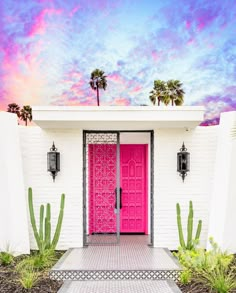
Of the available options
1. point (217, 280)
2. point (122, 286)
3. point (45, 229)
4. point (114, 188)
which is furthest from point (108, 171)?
point (217, 280)

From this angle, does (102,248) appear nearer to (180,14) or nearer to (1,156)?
(1,156)

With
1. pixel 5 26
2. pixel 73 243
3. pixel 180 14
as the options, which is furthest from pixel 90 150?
pixel 180 14

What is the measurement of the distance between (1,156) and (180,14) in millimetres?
13026

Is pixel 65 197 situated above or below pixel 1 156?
below

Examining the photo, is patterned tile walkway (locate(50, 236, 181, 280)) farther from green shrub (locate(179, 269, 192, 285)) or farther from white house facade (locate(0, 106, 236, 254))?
white house facade (locate(0, 106, 236, 254))

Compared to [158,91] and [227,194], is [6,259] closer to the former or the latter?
[227,194]

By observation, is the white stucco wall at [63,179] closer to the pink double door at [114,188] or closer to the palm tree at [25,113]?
the pink double door at [114,188]

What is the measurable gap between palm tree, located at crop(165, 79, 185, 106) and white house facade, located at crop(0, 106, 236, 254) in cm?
1910

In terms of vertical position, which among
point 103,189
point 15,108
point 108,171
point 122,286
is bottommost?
point 122,286

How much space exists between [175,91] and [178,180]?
20.6 metres

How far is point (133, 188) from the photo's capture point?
31.1ft

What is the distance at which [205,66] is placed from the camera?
1766 centimetres

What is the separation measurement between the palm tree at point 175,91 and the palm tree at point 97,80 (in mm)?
5250

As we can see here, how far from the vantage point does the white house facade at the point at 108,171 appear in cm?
721
